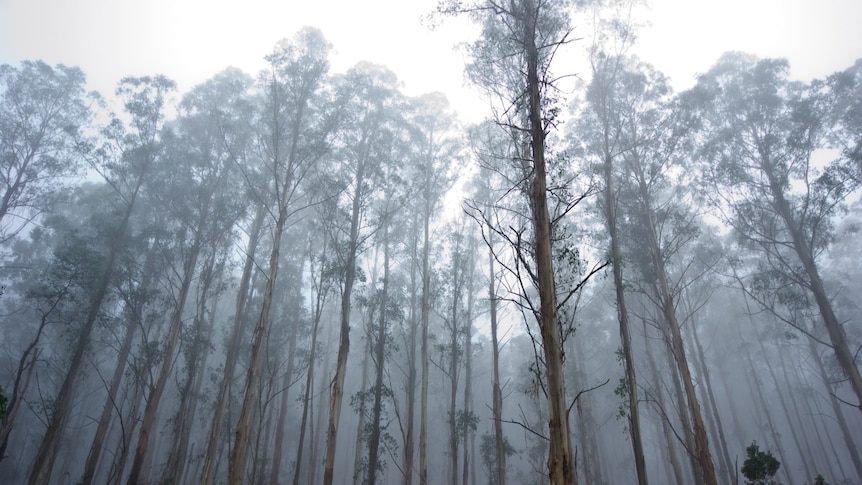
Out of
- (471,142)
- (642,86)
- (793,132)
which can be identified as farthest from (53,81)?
(793,132)

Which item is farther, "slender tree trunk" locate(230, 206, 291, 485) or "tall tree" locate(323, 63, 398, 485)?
"tall tree" locate(323, 63, 398, 485)

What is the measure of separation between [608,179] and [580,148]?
13.7 feet

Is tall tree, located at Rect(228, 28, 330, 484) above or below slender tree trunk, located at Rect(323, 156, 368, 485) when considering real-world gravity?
above

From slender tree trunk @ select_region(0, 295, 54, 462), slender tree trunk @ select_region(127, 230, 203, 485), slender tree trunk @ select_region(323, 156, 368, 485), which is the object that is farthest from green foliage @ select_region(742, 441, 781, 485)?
slender tree trunk @ select_region(0, 295, 54, 462)

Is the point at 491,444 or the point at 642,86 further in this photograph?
the point at 491,444

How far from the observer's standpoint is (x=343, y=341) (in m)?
10.3

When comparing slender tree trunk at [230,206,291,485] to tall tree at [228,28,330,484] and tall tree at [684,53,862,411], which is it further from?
tall tree at [684,53,862,411]

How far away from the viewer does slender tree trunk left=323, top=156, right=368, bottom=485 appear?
942 centimetres

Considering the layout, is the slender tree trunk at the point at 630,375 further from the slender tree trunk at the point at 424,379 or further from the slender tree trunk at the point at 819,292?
the slender tree trunk at the point at 819,292

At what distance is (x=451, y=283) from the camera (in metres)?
16.0

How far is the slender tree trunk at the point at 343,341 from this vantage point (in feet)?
30.9

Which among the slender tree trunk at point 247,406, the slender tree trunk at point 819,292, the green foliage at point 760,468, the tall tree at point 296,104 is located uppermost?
the tall tree at point 296,104

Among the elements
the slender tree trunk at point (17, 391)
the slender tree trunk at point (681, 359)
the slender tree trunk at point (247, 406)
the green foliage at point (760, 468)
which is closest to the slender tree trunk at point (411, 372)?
the slender tree trunk at point (247, 406)

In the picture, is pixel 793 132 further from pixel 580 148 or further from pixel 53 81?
pixel 53 81
